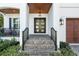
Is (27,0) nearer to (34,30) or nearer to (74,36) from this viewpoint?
(74,36)

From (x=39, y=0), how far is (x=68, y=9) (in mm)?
8900

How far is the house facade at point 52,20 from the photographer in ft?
38.5

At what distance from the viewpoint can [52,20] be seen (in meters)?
12.6

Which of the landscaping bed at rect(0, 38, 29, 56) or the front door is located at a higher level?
the front door

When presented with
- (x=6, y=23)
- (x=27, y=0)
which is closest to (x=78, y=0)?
(x=27, y=0)

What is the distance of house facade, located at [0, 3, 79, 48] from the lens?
11750 millimetres

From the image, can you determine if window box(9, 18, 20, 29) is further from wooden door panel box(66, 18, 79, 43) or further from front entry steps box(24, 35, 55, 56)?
front entry steps box(24, 35, 55, 56)

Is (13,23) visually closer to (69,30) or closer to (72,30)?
(69,30)

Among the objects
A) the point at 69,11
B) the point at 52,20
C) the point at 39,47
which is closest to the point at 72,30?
the point at 69,11

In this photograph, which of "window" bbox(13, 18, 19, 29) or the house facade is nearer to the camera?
the house facade

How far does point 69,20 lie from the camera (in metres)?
15.6

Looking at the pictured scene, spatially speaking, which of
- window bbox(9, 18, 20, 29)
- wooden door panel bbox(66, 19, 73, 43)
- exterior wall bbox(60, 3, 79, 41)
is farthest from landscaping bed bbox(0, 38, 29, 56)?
window bbox(9, 18, 20, 29)

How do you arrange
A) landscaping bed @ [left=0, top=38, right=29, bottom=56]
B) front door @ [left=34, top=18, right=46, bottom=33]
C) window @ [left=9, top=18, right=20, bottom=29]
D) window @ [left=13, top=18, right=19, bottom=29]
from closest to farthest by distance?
landscaping bed @ [left=0, top=38, right=29, bottom=56] < front door @ [left=34, top=18, right=46, bottom=33] < window @ [left=9, top=18, right=20, bottom=29] < window @ [left=13, top=18, right=19, bottom=29]

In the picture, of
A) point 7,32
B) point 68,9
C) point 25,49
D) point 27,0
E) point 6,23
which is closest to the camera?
point 27,0
